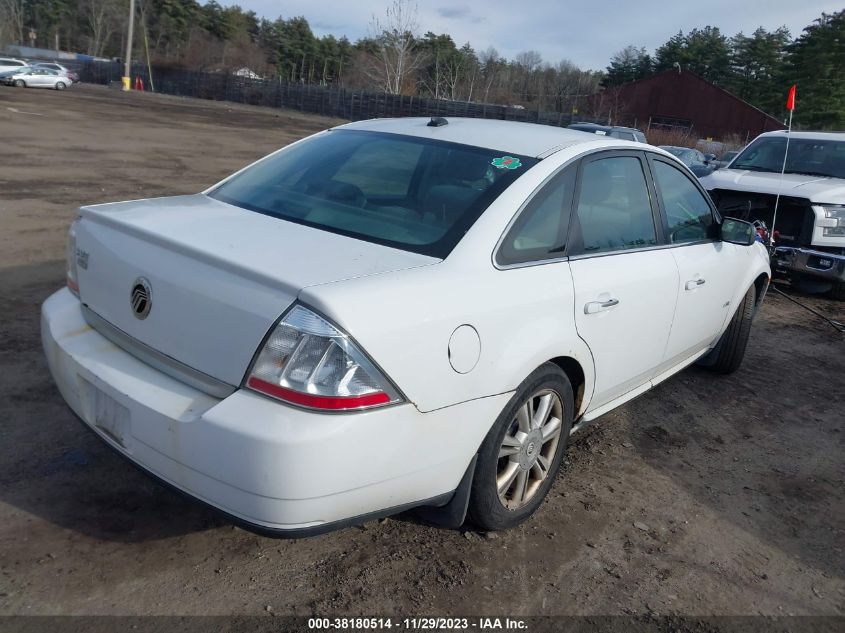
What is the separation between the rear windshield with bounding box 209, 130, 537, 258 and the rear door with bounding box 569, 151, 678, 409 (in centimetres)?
44

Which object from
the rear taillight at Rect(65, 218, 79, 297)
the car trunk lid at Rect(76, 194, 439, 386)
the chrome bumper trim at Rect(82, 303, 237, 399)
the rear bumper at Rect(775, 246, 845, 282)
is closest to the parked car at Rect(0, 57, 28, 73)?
the rear bumper at Rect(775, 246, 845, 282)

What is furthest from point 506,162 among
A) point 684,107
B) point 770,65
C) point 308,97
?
point 770,65

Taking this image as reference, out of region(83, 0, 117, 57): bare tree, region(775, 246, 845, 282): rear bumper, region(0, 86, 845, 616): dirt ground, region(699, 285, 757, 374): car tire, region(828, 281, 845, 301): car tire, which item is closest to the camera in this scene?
region(0, 86, 845, 616): dirt ground

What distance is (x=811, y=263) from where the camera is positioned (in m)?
7.55

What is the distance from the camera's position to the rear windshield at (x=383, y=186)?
9.64ft

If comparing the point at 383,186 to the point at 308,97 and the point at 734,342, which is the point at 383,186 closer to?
the point at 734,342

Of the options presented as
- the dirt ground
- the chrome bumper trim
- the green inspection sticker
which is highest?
the green inspection sticker

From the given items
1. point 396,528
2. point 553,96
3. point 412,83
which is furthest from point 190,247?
point 553,96

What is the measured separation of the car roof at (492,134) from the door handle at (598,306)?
0.70 metres

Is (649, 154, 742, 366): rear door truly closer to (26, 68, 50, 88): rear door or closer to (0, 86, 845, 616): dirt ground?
(0, 86, 845, 616): dirt ground

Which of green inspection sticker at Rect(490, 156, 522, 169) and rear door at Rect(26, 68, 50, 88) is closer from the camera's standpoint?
green inspection sticker at Rect(490, 156, 522, 169)

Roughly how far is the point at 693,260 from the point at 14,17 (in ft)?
435

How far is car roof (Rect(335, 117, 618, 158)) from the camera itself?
3.41 meters

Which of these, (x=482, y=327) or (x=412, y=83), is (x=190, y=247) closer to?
(x=482, y=327)
